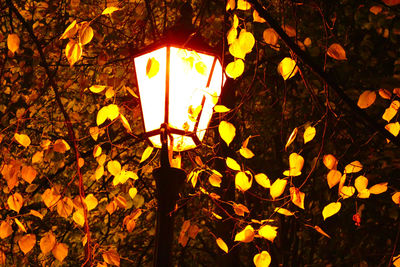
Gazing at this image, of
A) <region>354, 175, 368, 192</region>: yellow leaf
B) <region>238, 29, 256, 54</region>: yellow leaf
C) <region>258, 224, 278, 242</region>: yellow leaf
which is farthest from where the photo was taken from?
<region>354, 175, 368, 192</region>: yellow leaf

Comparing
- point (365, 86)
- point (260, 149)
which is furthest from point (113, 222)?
point (365, 86)

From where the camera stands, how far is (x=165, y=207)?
11.5 feet

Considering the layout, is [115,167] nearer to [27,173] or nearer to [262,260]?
[27,173]

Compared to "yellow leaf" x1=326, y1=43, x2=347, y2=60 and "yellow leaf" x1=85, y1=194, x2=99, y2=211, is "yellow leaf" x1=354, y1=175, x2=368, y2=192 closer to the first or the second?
"yellow leaf" x1=326, y1=43, x2=347, y2=60

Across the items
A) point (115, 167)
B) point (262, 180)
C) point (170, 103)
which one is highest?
point (115, 167)

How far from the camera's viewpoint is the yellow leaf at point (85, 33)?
353cm

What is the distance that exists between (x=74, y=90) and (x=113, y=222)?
3.09 m

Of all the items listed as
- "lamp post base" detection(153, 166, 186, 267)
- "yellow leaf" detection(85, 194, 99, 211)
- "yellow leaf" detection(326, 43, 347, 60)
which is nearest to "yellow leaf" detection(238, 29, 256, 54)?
"yellow leaf" detection(326, 43, 347, 60)

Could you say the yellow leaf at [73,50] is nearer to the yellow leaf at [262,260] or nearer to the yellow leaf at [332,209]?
the yellow leaf at [262,260]

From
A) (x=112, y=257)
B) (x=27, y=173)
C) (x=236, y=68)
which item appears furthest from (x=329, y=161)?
(x=27, y=173)

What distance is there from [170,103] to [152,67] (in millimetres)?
275

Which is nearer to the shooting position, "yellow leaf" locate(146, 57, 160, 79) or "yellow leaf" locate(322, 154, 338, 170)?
"yellow leaf" locate(146, 57, 160, 79)

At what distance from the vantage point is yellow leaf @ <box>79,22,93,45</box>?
3533 millimetres

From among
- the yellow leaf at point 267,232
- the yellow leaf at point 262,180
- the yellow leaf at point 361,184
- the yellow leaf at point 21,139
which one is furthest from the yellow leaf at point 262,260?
the yellow leaf at point 21,139
